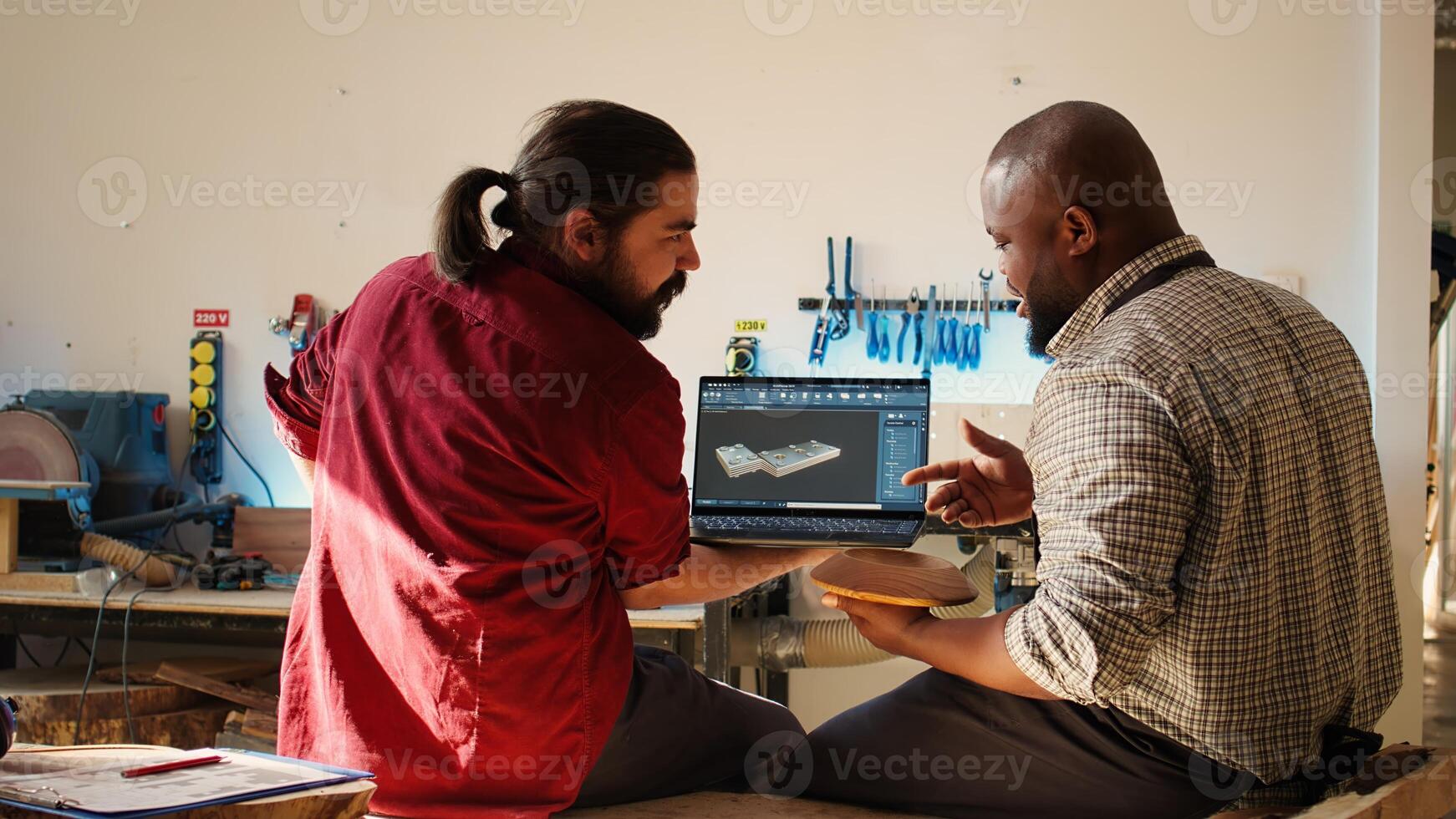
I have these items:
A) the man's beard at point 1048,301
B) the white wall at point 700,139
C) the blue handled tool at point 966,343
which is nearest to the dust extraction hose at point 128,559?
the white wall at point 700,139

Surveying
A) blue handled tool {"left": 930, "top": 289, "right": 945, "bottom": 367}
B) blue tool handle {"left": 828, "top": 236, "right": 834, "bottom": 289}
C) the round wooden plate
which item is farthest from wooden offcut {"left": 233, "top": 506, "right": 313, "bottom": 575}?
the round wooden plate

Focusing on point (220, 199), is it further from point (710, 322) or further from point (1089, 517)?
point (1089, 517)

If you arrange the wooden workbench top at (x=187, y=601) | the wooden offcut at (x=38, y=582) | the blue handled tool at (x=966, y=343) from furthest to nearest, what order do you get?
the blue handled tool at (x=966, y=343) < the wooden offcut at (x=38, y=582) < the wooden workbench top at (x=187, y=601)

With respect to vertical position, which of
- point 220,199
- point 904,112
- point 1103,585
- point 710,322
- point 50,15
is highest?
point 50,15

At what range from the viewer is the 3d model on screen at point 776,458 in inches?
91.7

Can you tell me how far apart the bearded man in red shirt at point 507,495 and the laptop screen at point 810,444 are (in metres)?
0.62

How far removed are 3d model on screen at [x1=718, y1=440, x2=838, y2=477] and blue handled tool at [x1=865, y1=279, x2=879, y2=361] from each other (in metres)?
1.51

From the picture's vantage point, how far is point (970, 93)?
382 cm

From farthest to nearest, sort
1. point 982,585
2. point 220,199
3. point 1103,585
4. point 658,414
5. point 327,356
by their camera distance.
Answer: point 220,199
point 982,585
point 327,356
point 658,414
point 1103,585

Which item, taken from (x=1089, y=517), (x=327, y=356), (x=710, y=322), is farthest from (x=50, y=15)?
(x=1089, y=517)

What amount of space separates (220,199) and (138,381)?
0.73 m

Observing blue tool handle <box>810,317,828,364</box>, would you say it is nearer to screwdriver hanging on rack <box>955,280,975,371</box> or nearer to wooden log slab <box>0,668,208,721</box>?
screwdriver hanging on rack <box>955,280,975,371</box>

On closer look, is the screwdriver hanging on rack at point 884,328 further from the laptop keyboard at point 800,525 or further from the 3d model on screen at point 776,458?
the laptop keyboard at point 800,525

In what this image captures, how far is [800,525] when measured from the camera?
7.12 ft
